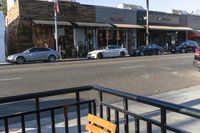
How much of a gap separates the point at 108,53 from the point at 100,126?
32.4 metres

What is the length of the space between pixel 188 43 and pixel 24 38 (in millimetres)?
22906

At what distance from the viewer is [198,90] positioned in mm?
12727

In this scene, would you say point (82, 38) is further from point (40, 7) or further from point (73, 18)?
point (40, 7)

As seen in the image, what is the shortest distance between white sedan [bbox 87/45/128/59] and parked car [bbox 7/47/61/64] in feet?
14.6

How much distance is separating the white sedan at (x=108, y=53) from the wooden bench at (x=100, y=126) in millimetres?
30722

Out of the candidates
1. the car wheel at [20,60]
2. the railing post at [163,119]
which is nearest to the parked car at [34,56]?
the car wheel at [20,60]

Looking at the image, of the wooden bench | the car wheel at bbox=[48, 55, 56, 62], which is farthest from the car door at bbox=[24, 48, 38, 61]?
the wooden bench

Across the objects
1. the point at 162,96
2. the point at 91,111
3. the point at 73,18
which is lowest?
the point at 162,96

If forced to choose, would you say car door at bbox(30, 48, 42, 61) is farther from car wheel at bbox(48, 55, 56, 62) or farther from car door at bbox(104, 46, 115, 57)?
car door at bbox(104, 46, 115, 57)

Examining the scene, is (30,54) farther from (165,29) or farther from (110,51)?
(165,29)

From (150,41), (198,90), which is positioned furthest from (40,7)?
(198,90)

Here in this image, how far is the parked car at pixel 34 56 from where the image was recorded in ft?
97.6

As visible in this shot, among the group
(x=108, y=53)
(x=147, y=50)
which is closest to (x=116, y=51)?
(x=108, y=53)

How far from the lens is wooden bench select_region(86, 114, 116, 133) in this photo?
410 centimetres
